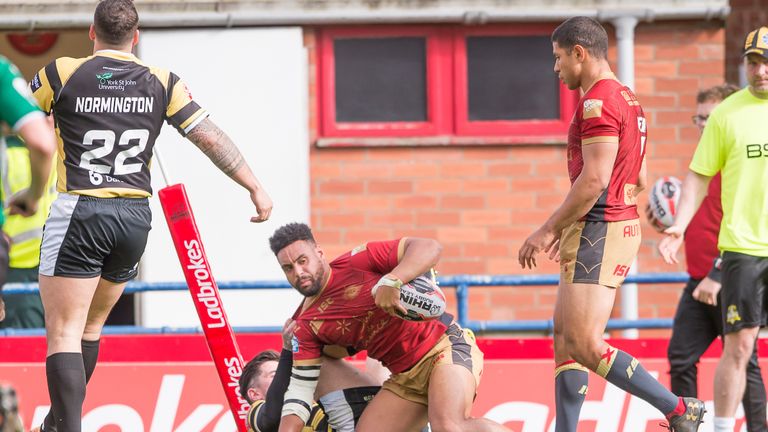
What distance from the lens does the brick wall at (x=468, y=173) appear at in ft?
37.0

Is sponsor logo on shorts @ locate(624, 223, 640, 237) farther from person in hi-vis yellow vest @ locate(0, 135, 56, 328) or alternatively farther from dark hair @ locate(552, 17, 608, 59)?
person in hi-vis yellow vest @ locate(0, 135, 56, 328)

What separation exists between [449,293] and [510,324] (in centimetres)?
188

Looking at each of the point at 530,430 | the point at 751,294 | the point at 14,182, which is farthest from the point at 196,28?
the point at 751,294

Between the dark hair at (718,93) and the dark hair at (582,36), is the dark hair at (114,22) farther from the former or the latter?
the dark hair at (718,93)

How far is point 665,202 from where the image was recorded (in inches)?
335

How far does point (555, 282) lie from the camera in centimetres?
921

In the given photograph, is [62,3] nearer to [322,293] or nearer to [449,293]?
[449,293]

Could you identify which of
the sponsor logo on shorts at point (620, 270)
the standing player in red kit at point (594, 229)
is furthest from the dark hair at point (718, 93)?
the sponsor logo on shorts at point (620, 270)

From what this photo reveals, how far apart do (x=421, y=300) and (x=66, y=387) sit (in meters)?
1.66

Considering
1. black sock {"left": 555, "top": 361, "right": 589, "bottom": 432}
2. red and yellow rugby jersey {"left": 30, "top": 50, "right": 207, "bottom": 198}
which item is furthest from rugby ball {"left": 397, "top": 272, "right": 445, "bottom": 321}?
red and yellow rugby jersey {"left": 30, "top": 50, "right": 207, "bottom": 198}

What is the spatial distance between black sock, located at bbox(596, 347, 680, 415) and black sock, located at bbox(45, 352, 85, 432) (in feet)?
7.83

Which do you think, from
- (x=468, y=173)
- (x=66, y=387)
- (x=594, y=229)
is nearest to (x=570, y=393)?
(x=594, y=229)

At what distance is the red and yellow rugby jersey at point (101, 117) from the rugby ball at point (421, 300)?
133 centimetres

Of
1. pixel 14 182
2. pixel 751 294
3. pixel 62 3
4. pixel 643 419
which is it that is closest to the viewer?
pixel 751 294
